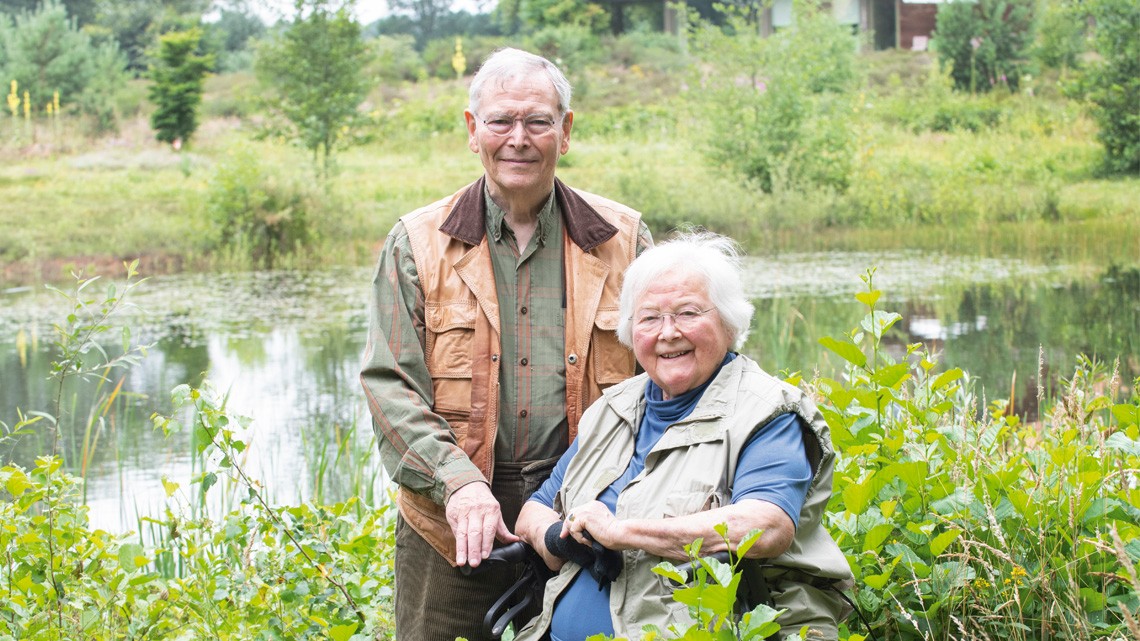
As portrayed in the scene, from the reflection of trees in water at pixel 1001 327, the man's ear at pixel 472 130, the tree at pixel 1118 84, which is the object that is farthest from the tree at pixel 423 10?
the man's ear at pixel 472 130

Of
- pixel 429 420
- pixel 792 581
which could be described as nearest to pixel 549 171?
pixel 429 420

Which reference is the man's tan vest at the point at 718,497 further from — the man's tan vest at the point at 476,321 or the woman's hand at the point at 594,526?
the man's tan vest at the point at 476,321

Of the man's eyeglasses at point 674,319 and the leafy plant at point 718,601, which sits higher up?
the man's eyeglasses at point 674,319

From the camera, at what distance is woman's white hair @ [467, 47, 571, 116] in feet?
7.62

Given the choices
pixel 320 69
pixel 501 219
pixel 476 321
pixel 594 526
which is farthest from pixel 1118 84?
pixel 594 526

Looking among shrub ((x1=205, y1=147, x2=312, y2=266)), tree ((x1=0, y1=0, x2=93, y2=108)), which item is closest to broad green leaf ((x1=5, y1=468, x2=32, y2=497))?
shrub ((x1=205, y1=147, x2=312, y2=266))

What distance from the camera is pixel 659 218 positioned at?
14945mm

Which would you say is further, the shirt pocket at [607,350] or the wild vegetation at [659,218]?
the shirt pocket at [607,350]

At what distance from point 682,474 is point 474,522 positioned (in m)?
0.43

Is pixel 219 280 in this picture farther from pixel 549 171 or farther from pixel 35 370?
pixel 549 171

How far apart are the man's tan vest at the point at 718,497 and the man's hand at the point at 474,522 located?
0.15 metres

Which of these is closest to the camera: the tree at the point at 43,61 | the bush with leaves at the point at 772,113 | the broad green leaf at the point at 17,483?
the broad green leaf at the point at 17,483

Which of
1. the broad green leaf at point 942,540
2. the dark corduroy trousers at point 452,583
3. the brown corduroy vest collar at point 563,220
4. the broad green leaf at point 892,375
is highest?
the brown corduroy vest collar at point 563,220

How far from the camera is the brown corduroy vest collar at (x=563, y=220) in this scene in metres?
2.40
